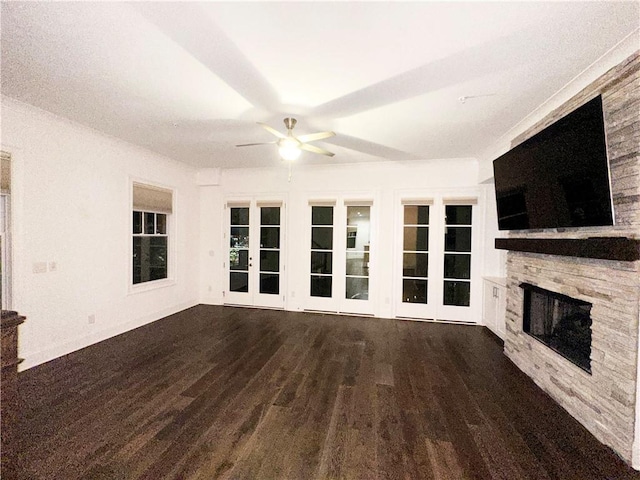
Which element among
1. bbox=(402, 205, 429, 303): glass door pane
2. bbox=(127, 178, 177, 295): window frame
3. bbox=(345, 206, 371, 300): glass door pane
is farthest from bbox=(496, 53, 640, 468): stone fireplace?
bbox=(127, 178, 177, 295): window frame

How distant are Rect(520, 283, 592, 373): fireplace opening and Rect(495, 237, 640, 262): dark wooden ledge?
0.45 m

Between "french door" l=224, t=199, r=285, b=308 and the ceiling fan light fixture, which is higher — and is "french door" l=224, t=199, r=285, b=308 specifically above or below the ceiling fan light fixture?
below

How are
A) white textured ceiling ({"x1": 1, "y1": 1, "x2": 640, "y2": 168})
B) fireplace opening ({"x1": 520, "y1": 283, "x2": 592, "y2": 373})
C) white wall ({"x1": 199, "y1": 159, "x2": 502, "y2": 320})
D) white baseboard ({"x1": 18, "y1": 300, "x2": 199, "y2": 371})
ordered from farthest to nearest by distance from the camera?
white wall ({"x1": 199, "y1": 159, "x2": 502, "y2": 320})
white baseboard ({"x1": 18, "y1": 300, "x2": 199, "y2": 371})
fireplace opening ({"x1": 520, "y1": 283, "x2": 592, "y2": 373})
white textured ceiling ({"x1": 1, "y1": 1, "x2": 640, "y2": 168})

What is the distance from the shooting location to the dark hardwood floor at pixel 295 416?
6.15 feet

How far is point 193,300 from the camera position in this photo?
5961 millimetres

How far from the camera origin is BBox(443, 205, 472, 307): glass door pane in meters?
5.05

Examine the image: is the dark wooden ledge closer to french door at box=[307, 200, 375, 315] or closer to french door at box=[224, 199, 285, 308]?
french door at box=[307, 200, 375, 315]

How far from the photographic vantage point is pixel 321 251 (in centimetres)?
565

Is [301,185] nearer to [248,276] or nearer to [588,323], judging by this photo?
[248,276]

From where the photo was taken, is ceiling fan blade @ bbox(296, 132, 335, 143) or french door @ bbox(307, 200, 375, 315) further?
french door @ bbox(307, 200, 375, 315)

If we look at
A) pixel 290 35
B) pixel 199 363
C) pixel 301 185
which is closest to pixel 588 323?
pixel 290 35

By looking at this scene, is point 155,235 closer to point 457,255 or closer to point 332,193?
point 332,193

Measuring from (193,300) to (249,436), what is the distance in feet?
14.4

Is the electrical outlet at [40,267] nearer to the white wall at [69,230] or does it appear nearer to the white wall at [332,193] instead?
the white wall at [69,230]
